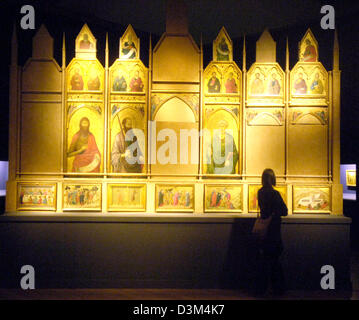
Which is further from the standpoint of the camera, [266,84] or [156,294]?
[266,84]

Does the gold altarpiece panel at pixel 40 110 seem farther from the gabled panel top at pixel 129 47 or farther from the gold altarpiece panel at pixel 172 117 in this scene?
the gabled panel top at pixel 129 47

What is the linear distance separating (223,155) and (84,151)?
7.92ft

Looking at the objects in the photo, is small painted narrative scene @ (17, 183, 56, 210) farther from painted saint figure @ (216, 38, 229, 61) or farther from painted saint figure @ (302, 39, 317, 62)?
painted saint figure @ (302, 39, 317, 62)

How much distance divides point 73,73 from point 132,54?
107 centimetres

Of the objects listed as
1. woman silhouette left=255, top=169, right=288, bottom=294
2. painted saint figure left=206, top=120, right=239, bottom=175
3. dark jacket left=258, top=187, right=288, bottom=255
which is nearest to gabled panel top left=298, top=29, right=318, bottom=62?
painted saint figure left=206, top=120, right=239, bottom=175

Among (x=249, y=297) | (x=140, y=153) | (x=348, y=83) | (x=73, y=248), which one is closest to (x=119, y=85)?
(x=140, y=153)

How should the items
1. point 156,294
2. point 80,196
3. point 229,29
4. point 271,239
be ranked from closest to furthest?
1. point 271,239
2. point 156,294
3. point 80,196
4. point 229,29

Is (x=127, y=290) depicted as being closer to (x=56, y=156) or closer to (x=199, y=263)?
(x=199, y=263)

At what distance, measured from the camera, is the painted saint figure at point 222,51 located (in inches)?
201

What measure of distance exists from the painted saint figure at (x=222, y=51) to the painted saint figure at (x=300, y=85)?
1.27 metres

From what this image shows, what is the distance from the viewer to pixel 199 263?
4.94 m

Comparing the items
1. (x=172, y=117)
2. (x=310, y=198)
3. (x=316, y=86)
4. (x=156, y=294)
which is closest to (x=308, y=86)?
(x=316, y=86)

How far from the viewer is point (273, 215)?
4410mm

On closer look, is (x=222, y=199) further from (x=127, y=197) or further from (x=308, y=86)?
(x=308, y=86)
